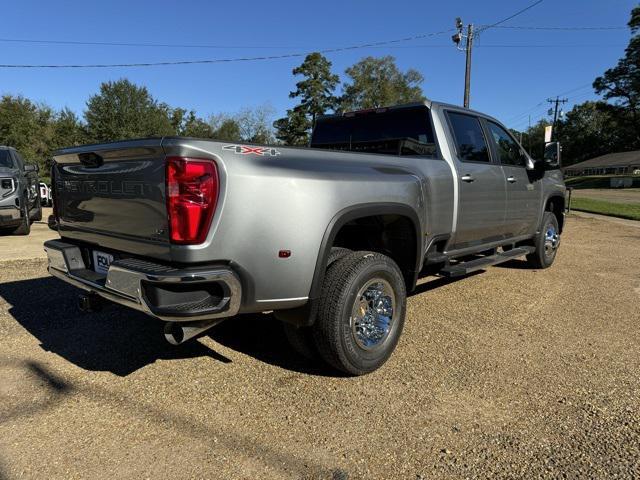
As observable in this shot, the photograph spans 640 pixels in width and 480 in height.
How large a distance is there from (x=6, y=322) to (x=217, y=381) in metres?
2.46

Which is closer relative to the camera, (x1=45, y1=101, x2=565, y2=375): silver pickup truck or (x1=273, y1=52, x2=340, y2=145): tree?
(x1=45, y1=101, x2=565, y2=375): silver pickup truck

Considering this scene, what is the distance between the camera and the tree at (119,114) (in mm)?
45750

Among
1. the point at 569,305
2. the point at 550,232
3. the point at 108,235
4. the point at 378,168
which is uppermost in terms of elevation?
the point at 378,168

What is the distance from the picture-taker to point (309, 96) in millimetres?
48906

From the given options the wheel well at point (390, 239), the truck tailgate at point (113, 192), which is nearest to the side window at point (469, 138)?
the wheel well at point (390, 239)

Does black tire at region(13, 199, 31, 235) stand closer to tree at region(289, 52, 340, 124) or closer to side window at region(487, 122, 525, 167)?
side window at region(487, 122, 525, 167)

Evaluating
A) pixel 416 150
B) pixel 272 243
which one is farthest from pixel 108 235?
pixel 416 150

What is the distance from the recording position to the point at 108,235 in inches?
119

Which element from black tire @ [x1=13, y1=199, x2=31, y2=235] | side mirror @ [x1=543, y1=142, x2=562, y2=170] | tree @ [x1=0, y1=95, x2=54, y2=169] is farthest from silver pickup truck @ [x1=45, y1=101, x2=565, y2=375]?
tree @ [x1=0, y1=95, x2=54, y2=169]

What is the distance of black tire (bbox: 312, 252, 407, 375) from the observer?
9.89ft

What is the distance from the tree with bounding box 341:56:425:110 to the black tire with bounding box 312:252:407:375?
48.8 m

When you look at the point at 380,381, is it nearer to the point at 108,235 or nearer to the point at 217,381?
the point at 217,381

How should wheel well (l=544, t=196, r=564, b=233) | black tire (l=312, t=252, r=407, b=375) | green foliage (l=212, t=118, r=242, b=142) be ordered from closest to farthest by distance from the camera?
black tire (l=312, t=252, r=407, b=375), wheel well (l=544, t=196, r=564, b=233), green foliage (l=212, t=118, r=242, b=142)

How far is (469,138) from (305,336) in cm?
281
